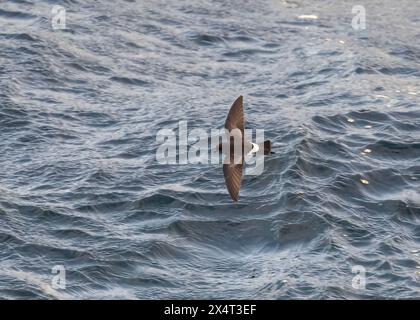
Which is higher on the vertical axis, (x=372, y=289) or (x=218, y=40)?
(x=218, y=40)

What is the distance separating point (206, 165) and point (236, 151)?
405 cm

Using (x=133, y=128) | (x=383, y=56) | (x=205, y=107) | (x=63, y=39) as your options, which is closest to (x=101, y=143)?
(x=133, y=128)

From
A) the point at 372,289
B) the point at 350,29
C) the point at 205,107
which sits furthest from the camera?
the point at 350,29

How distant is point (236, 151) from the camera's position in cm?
1477

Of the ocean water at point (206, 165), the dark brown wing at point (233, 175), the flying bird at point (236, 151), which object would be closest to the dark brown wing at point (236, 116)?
the flying bird at point (236, 151)

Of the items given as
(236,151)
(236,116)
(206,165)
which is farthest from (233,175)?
A: (206,165)

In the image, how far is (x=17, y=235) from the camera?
16.5 metres

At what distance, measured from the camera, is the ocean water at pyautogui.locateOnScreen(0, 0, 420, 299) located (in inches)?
619

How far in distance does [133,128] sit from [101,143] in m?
0.87

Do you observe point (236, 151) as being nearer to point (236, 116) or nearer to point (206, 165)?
point (236, 116)

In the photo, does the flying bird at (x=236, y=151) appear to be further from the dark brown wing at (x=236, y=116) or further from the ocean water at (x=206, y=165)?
the ocean water at (x=206, y=165)

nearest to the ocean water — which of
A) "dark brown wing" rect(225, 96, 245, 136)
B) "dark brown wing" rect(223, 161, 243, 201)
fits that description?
"dark brown wing" rect(223, 161, 243, 201)

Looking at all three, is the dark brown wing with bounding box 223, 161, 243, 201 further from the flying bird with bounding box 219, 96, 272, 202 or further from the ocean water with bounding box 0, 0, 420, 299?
the ocean water with bounding box 0, 0, 420, 299

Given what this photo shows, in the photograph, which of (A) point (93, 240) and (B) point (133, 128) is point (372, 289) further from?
(B) point (133, 128)
